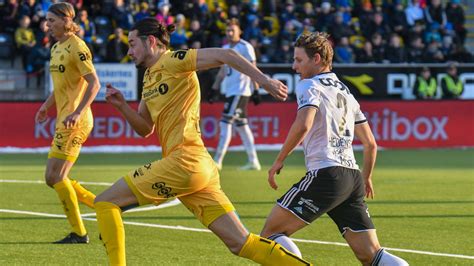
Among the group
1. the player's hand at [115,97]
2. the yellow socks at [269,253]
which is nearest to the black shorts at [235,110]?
the player's hand at [115,97]

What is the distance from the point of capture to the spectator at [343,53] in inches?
1136

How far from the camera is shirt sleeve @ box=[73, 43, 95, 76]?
1021 centimetres

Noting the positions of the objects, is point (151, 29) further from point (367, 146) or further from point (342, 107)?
point (367, 146)

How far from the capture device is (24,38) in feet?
85.6

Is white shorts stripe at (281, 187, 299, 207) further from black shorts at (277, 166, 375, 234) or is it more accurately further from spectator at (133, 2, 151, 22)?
spectator at (133, 2, 151, 22)

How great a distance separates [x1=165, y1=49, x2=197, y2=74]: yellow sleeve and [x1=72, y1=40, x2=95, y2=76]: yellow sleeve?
290 centimetres

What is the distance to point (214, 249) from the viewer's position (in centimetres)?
1002

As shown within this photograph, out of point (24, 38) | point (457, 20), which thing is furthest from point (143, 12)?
point (457, 20)

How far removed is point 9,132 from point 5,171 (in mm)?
4367

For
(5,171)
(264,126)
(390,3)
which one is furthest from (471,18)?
(5,171)

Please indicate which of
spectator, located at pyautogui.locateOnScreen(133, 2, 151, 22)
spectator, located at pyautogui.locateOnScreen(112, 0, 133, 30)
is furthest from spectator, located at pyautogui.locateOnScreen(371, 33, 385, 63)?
spectator, located at pyautogui.locateOnScreen(112, 0, 133, 30)

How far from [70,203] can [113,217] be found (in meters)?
2.96

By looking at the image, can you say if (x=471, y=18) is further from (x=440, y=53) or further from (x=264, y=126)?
(x=264, y=126)

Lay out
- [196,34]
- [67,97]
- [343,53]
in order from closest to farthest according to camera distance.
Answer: [67,97], [196,34], [343,53]
